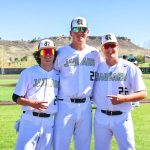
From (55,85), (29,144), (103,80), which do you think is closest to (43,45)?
(55,85)

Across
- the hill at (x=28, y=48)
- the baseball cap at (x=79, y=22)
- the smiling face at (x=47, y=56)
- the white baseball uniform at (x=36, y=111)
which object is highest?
the hill at (x=28, y=48)

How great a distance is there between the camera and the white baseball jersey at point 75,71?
6.52 metres

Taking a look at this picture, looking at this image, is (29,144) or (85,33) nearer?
(29,144)

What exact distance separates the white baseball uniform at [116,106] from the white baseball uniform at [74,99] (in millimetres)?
158

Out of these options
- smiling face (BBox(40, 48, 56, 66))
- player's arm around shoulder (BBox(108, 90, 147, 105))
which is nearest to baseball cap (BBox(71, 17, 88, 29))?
smiling face (BBox(40, 48, 56, 66))

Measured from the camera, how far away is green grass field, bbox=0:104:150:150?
977 centimetres

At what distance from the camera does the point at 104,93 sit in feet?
21.4

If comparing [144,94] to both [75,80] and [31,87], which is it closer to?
[75,80]

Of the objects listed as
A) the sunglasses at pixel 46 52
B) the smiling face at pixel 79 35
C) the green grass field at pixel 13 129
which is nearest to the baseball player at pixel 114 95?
the smiling face at pixel 79 35

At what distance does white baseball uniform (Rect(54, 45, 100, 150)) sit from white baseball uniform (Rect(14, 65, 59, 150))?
172 mm

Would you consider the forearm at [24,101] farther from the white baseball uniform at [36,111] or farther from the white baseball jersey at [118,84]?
the white baseball jersey at [118,84]

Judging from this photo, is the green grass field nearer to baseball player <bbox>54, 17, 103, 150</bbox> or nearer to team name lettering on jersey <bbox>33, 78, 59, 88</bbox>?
baseball player <bbox>54, 17, 103, 150</bbox>

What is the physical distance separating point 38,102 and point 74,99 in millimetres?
626

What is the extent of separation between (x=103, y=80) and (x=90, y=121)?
0.65 m
